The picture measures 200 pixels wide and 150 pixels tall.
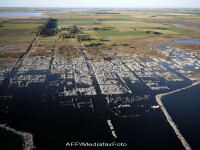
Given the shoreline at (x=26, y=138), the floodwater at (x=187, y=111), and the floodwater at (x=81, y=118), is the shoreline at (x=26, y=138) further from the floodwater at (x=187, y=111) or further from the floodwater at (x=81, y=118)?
the floodwater at (x=187, y=111)

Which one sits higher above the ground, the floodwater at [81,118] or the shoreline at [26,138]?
the floodwater at [81,118]


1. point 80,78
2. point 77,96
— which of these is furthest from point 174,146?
point 80,78

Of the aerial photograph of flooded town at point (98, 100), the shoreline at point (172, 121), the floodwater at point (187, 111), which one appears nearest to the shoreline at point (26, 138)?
the aerial photograph of flooded town at point (98, 100)

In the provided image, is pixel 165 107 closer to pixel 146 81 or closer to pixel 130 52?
pixel 146 81

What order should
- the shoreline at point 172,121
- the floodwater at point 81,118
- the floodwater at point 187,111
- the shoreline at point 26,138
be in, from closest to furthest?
the shoreline at point 26,138, the shoreline at point 172,121, the floodwater at point 81,118, the floodwater at point 187,111

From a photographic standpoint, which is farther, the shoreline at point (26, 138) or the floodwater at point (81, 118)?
the floodwater at point (81, 118)

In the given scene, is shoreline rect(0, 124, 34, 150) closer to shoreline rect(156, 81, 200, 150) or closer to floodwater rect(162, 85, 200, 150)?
shoreline rect(156, 81, 200, 150)

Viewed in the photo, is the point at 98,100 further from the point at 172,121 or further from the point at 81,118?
the point at 172,121

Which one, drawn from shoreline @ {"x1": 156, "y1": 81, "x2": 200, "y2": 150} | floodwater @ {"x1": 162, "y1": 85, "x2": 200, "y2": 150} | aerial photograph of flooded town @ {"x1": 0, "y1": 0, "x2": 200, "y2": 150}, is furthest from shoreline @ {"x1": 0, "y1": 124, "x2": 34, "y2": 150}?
floodwater @ {"x1": 162, "y1": 85, "x2": 200, "y2": 150}

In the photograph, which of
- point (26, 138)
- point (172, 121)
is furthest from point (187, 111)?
point (26, 138)

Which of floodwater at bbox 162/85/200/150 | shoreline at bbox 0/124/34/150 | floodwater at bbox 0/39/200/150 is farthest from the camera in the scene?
floodwater at bbox 162/85/200/150

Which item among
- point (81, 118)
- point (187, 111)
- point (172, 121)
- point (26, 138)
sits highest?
point (187, 111)
